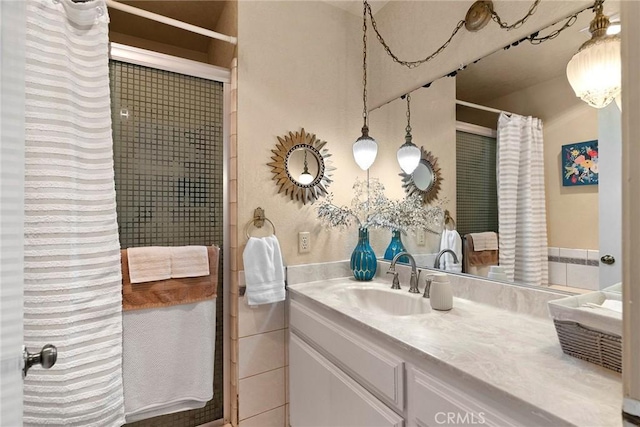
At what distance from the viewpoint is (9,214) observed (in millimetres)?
473

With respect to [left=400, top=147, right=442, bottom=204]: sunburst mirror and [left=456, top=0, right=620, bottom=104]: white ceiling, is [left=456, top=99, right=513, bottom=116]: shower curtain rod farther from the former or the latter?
[left=400, top=147, right=442, bottom=204]: sunburst mirror

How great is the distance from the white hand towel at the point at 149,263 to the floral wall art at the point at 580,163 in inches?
66.2

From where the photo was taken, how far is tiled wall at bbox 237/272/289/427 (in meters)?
1.70

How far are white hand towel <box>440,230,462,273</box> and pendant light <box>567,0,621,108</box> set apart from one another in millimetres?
768

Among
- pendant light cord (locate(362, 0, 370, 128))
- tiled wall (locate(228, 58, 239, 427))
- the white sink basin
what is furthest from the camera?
pendant light cord (locate(362, 0, 370, 128))

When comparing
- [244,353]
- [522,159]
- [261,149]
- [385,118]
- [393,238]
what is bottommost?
[244,353]

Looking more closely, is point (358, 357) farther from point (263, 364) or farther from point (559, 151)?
point (559, 151)

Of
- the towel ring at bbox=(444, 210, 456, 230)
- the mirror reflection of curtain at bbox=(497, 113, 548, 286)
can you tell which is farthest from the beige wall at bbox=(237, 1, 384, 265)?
the mirror reflection of curtain at bbox=(497, 113, 548, 286)

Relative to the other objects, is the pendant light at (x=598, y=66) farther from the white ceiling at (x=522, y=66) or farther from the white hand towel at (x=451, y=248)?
the white hand towel at (x=451, y=248)

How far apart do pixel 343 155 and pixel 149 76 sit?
3.67ft

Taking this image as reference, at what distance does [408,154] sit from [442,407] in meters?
1.33

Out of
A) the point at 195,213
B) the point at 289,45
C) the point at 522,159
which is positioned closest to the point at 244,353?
the point at 195,213

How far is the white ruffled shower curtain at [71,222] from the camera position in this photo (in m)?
1.21

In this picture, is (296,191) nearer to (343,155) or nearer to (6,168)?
(343,155)
